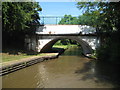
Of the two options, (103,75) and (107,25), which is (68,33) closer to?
(107,25)

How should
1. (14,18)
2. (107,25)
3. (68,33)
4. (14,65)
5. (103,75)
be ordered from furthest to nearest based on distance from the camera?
1. (68,33)
2. (107,25)
3. (14,18)
4. (14,65)
5. (103,75)

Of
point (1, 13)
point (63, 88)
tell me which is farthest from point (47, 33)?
point (63, 88)

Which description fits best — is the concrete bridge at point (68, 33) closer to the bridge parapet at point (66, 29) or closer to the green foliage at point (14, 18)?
the bridge parapet at point (66, 29)

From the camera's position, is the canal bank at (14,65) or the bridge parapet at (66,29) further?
the bridge parapet at (66,29)

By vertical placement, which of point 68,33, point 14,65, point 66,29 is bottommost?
point 14,65

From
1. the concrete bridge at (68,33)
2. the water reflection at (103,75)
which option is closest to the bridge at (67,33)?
the concrete bridge at (68,33)

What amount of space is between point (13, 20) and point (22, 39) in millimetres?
5632

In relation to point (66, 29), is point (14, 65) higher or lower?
lower

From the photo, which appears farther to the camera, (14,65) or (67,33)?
(67,33)

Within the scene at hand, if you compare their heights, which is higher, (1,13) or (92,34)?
(1,13)

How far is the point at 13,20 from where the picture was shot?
1535 centimetres

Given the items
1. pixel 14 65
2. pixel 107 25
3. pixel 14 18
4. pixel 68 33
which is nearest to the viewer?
pixel 14 65

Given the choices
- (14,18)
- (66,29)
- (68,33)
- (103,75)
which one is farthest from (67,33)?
(103,75)

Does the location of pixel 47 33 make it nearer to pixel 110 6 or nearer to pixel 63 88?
pixel 110 6
